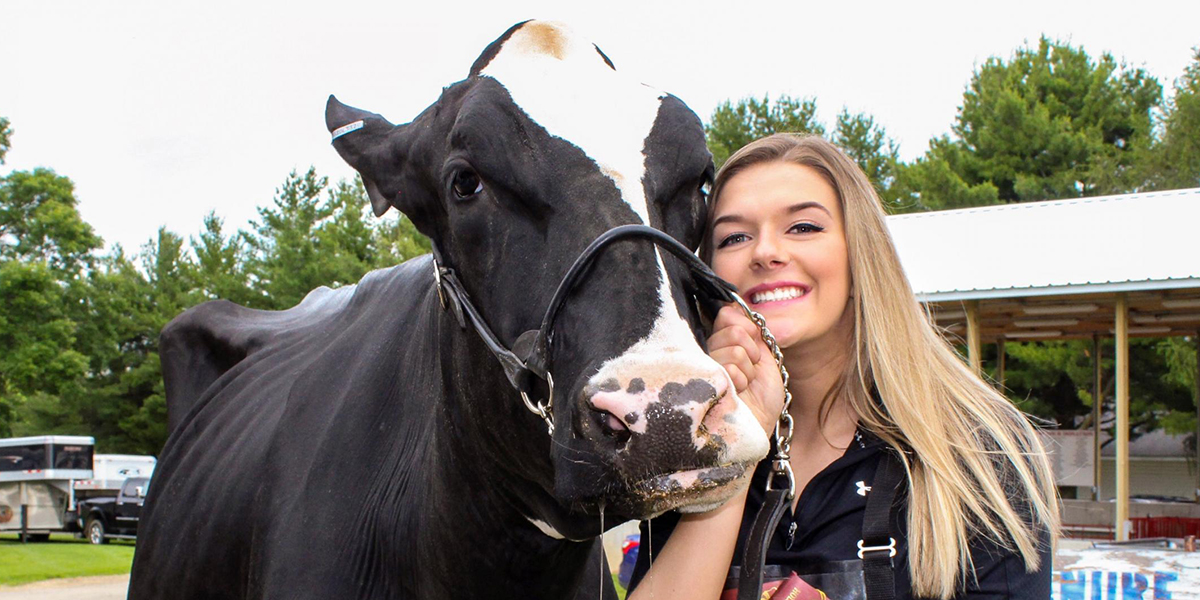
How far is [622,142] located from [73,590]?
14.3 m

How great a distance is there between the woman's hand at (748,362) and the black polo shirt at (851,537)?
212mm

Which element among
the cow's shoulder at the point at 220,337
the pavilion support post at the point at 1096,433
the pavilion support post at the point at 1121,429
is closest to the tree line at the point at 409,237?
the pavilion support post at the point at 1096,433

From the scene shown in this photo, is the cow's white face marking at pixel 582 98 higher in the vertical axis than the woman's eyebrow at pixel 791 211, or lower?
higher

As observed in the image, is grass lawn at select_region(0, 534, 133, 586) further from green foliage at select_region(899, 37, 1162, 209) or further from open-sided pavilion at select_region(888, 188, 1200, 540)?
green foliage at select_region(899, 37, 1162, 209)

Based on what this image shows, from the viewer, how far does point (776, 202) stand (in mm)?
2361

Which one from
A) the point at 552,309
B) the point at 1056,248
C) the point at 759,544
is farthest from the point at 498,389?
the point at 1056,248

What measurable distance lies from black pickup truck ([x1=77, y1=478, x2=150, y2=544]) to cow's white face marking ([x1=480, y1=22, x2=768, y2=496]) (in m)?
23.8

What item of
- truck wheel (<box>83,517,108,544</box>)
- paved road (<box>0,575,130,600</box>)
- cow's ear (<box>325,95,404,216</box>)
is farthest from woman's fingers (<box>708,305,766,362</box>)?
truck wheel (<box>83,517,108,544</box>)

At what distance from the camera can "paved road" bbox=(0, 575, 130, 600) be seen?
12.7 m

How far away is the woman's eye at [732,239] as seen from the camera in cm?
240

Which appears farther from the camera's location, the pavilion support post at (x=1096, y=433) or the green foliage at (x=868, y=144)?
the green foliage at (x=868, y=144)

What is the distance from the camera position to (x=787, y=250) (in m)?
2.31

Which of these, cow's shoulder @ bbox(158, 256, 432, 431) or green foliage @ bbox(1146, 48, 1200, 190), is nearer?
cow's shoulder @ bbox(158, 256, 432, 431)

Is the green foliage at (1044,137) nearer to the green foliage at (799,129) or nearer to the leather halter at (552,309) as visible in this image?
the green foliage at (799,129)
